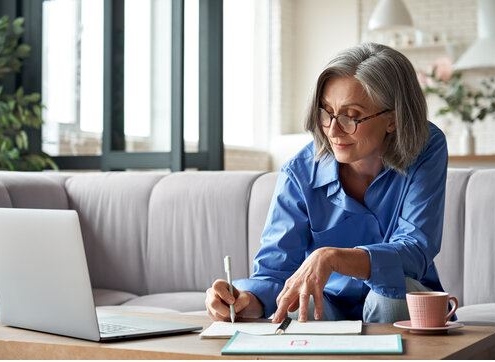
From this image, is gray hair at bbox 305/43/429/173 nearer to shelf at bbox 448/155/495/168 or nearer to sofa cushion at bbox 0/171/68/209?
sofa cushion at bbox 0/171/68/209

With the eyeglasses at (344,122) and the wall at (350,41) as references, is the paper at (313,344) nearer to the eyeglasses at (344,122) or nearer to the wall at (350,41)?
the eyeglasses at (344,122)

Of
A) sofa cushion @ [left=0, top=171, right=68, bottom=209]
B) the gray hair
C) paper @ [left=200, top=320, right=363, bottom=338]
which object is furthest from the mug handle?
sofa cushion @ [left=0, top=171, right=68, bottom=209]

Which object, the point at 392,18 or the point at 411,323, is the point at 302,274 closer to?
the point at 411,323

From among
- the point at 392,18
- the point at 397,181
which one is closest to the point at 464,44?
the point at 392,18

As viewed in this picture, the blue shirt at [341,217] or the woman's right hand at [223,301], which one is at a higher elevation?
the blue shirt at [341,217]

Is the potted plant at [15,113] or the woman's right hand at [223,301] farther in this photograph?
the potted plant at [15,113]


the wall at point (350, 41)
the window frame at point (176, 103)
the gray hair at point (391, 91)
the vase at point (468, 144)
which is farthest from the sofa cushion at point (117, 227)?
the wall at point (350, 41)

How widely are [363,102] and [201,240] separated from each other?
163 centimetres

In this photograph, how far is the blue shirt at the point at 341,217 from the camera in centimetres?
Answer: 208

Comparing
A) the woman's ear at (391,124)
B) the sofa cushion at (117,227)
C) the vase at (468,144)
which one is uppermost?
the woman's ear at (391,124)

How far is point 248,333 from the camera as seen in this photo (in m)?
1.69

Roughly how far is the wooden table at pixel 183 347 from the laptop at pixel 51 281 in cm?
3

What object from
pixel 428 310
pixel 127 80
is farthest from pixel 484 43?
pixel 428 310

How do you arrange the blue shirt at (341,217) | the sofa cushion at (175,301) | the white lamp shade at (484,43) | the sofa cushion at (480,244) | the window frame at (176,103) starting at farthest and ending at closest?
the white lamp shade at (484,43), the window frame at (176,103), the sofa cushion at (175,301), the sofa cushion at (480,244), the blue shirt at (341,217)
